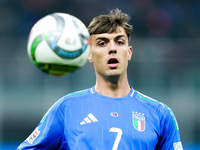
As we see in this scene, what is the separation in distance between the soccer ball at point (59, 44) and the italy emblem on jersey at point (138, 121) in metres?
0.82

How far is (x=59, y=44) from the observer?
13.7ft

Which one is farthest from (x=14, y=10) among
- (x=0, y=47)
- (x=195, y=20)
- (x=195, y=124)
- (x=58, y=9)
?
(x=195, y=124)

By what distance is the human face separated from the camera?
4523 millimetres

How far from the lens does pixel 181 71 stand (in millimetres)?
10898

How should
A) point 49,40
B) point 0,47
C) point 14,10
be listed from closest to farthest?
1. point 49,40
2. point 0,47
3. point 14,10

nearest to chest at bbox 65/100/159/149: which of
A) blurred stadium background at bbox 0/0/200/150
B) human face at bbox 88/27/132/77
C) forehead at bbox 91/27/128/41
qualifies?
human face at bbox 88/27/132/77

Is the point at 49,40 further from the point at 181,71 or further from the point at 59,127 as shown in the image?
the point at 181,71

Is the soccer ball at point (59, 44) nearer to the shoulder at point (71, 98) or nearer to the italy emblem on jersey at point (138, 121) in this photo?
the shoulder at point (71, 98)

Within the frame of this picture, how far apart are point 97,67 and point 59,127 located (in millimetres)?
738

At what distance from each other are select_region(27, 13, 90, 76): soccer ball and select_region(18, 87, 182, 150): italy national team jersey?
20.3 inches

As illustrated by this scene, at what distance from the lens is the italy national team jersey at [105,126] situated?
440cm

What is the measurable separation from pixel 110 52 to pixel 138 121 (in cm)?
77

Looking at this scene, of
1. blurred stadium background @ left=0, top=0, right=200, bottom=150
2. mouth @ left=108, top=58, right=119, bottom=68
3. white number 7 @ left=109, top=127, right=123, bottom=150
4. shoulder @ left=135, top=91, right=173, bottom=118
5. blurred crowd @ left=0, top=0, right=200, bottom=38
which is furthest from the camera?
blurred crowd @ left=0, top=0, right=200, bottom=38

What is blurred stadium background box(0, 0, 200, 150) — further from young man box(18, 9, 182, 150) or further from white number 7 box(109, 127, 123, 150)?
white number 7 box(109, 127, 123, 150)
